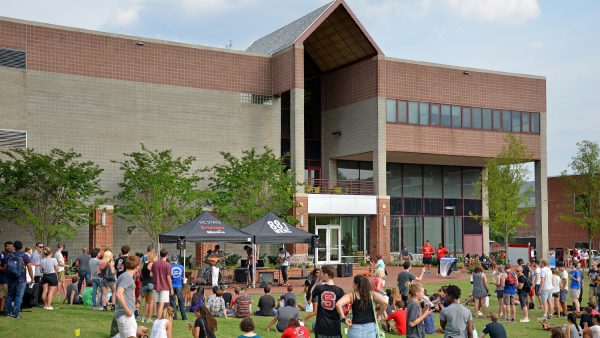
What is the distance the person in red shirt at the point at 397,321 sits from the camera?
62.4 ft

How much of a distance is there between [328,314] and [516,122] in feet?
133

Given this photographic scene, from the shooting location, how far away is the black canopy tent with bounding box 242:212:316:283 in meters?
30.0

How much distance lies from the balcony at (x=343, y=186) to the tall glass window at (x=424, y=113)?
4.76m

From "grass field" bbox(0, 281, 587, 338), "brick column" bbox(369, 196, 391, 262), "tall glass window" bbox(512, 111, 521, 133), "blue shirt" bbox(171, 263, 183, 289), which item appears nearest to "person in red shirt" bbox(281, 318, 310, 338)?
"grass field" bbox(0, 281, 587, 338)

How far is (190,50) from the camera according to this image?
42.1 m

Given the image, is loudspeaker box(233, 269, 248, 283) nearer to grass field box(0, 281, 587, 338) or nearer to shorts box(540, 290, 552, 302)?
grass field box(0, 281, 587, 338)

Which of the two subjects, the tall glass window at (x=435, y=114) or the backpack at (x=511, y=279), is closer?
the backpack at (x=511, y=279)

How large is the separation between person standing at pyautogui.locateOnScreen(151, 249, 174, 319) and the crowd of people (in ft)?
0.07

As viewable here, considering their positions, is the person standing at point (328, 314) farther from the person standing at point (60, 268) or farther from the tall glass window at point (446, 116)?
the tall glass window at point (446, 116)

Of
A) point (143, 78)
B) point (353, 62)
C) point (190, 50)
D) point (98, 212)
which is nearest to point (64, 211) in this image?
point (98, 212)

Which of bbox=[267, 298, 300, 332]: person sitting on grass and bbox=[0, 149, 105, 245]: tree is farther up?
bbox=[0, 149, 105, 245]: tree

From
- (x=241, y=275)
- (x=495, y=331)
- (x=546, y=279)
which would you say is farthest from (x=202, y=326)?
(x=241, y=275)

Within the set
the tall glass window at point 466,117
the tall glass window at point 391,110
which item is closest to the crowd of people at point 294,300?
the tall glass window at point 391,110

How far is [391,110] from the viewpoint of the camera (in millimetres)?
45125
